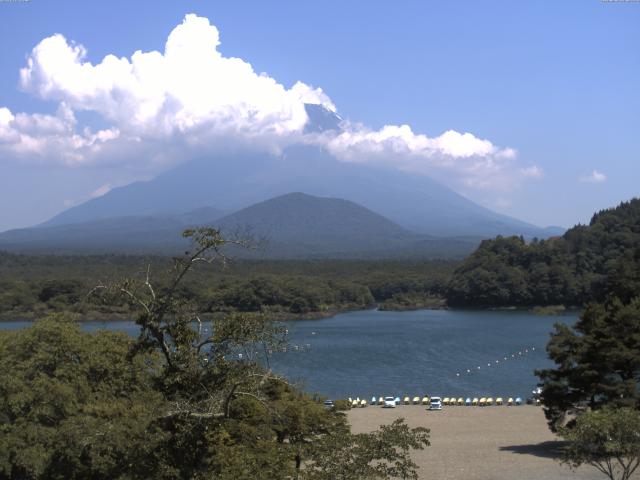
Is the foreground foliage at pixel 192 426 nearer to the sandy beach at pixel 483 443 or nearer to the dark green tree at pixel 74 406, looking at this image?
the dark green tree at pixel 74 406

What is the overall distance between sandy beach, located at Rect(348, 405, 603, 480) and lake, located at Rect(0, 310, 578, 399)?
3725 millimetres

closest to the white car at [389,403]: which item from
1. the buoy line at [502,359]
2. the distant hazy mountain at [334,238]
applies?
the buoy line at [502,359]

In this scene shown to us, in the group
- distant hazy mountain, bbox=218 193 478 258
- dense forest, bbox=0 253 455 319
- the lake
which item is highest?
distant hazy mountain, bbox=218 193 478 258

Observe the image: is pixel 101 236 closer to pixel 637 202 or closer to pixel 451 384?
pixel 637 202

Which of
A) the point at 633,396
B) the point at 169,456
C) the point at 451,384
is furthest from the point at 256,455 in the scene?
the point at 451,384

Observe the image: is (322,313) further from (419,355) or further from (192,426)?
(192,426)

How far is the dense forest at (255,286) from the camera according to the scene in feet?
166

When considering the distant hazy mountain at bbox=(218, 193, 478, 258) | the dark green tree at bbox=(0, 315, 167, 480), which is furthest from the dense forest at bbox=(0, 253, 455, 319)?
the distant hazy mountain at bbox=(218, 193, 478, 258)

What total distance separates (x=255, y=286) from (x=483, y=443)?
37778 mm

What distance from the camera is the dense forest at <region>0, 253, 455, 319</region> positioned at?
50.7 meters

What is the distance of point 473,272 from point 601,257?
9.33 meters

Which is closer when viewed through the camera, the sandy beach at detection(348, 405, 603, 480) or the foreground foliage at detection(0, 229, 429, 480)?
the foreground foliage at detection(0, 229, 429, 480)

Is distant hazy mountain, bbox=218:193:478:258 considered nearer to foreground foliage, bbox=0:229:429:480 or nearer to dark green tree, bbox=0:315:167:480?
dark green tree, bbox=0:315:167:480

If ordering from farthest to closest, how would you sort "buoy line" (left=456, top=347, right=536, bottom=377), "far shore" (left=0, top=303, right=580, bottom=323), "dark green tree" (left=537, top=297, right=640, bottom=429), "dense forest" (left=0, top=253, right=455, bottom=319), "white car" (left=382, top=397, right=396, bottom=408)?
"dense forest" (left=0, top=253, right=455, bottom=319) → "far shore" (left=0, top=303, right=580, bottom=323) → "buoy line" (left=456, top=347, right=536, bottom=377) → "white car" (left=382, top=397, right=396, bottom=408) → "dark green tree" (left=537, top=297, right=640, bottom=429)
